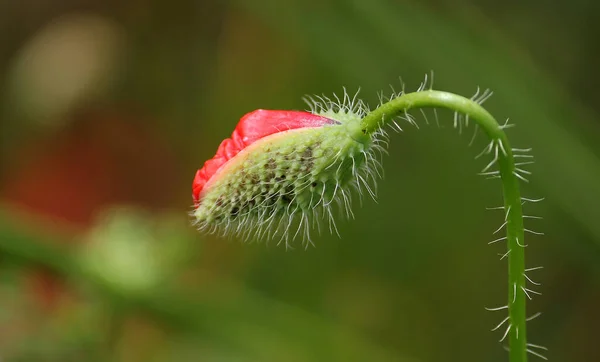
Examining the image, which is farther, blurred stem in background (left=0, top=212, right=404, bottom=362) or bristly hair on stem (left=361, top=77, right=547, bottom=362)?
blurred stem in background (left=0, top=212, right=404, bottom=362)

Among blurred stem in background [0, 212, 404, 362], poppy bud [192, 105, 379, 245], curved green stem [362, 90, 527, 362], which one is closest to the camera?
curved green stem [362, 90, 527, 362]

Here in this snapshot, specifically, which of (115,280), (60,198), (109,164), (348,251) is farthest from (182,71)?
(115,280)

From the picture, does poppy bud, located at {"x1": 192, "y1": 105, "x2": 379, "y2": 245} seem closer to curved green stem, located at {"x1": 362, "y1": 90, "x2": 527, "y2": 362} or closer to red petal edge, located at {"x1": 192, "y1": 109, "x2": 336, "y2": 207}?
red petal edge, located at {"x1": 192, "y1": 109, "x2": 336, "y2": 207}

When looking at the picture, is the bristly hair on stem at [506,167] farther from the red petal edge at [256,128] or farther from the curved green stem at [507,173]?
the red petal edge at [256,128]

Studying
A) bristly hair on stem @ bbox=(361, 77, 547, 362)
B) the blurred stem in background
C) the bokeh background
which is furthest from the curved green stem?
the blurred stem in background

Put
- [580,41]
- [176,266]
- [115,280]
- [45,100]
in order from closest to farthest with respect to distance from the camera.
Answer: [115,280] < [176,266] < [580,41] < [45,100]

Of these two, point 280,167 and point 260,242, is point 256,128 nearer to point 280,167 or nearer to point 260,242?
point 280,167

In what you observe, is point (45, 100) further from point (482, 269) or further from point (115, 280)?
point (482, 269)
